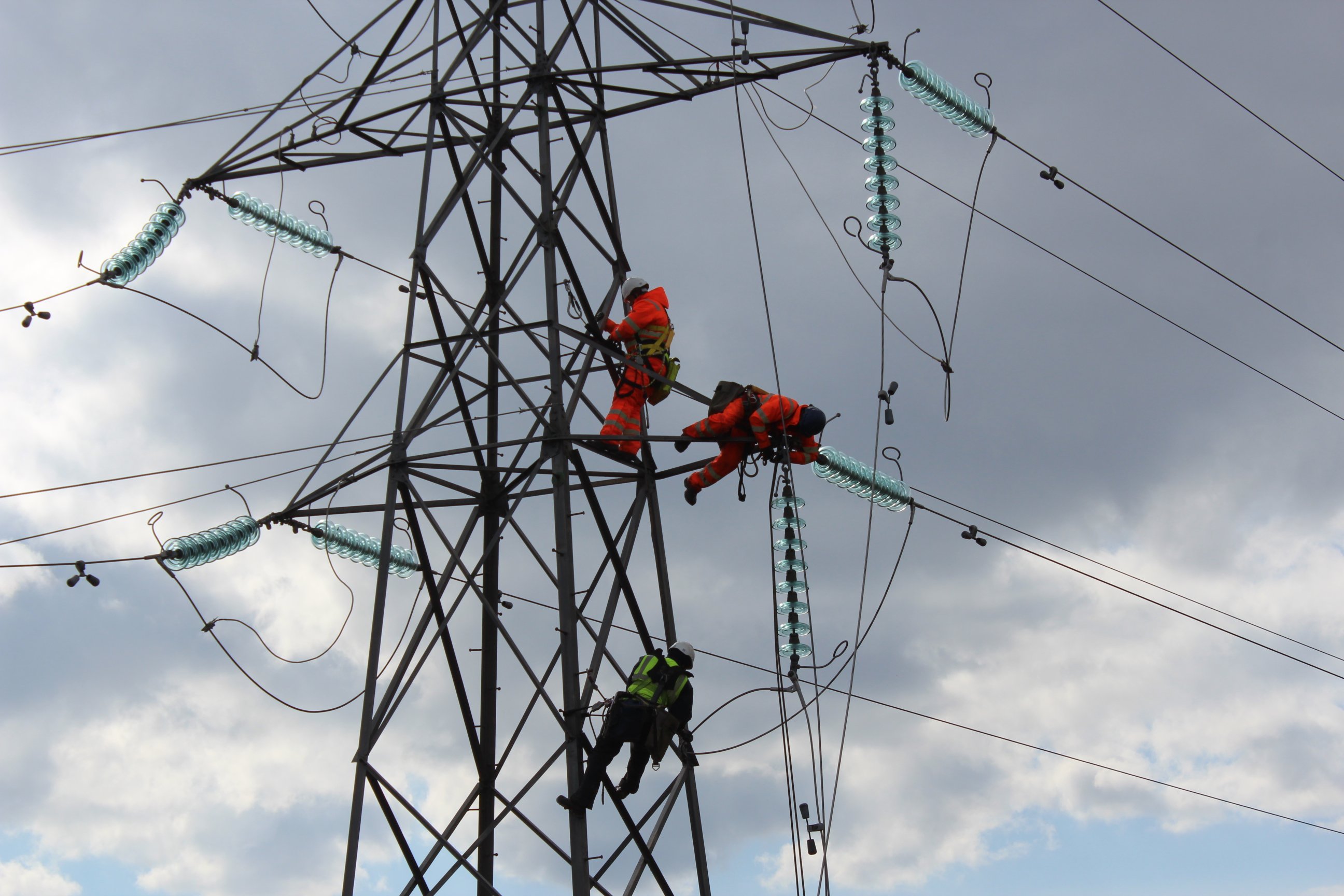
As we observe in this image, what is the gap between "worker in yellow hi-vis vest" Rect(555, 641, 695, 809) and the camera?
41.0ft

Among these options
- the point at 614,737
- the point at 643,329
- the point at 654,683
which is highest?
the point at 643,329

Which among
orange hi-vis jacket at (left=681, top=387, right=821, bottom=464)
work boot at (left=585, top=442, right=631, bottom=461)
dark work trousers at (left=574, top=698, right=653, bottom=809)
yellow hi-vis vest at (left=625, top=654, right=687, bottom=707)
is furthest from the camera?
orange hi-vis jacket at (left=681, top=387, right=821, bottom=464)

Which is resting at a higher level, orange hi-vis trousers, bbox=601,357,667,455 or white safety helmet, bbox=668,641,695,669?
orange hi-vis trousers, bbox=601,357,667,455

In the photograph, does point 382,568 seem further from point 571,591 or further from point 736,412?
point 736,412

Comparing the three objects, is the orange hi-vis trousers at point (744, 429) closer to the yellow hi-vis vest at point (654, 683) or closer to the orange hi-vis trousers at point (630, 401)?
the orange hi-vis trousers at point (630, 401)

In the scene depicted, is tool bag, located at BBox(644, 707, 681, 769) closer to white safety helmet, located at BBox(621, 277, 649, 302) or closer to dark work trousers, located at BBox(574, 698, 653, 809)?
dark work trousers, located at BBox(574, 698, 653, 809)

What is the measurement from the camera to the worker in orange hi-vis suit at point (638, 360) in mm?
14352

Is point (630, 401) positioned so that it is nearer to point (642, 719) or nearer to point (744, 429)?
point (744, 429)

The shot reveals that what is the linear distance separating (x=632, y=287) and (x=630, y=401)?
1.23 meters

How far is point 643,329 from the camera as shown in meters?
14.4

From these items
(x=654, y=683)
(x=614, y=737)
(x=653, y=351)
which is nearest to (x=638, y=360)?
(x=653, y=351)

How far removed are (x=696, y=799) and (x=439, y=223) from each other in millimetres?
5947

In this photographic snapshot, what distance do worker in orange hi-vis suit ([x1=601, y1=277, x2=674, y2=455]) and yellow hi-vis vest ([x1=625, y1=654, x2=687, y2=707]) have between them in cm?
220

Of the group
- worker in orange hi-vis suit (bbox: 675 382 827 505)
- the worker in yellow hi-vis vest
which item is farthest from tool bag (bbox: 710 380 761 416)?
the worker in yellow hi-vis vest
